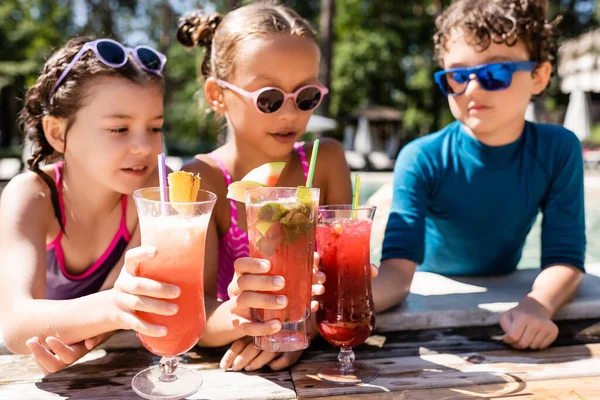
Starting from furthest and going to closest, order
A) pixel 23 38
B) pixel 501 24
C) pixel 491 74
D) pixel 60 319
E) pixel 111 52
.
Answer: pixel 23 38 < pixel 501 24 < pixel 491 74 < pixel 111 52 < pixel 60 319

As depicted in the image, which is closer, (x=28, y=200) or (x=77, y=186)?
(x=28, y=200)

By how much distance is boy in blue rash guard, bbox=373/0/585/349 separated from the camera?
8.84 ft

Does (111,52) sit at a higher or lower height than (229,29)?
lower

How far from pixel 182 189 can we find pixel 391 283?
124 centimetres

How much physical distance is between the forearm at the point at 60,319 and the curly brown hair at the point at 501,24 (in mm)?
2146

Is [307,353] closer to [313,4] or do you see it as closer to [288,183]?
[288,183]

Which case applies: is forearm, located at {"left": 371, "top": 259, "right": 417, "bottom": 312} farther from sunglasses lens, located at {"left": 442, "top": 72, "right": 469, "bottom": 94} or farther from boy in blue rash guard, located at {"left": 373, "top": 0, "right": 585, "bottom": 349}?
sunglasses lens, located at {"left": 442, "top": 72, "right": 469, "bottom": 94}

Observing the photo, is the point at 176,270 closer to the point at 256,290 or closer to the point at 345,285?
the point at 256,290

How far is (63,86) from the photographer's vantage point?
8.04ft

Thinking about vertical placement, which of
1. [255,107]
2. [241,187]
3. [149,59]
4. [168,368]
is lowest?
[168,368]

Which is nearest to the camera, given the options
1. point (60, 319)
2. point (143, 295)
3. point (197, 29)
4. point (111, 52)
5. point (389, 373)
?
point (143, 295)

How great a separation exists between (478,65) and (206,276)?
1.68 m

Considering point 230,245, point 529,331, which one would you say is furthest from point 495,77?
point 230,245

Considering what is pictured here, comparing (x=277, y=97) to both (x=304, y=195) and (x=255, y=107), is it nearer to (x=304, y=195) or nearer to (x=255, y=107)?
(x=255, y=107)
